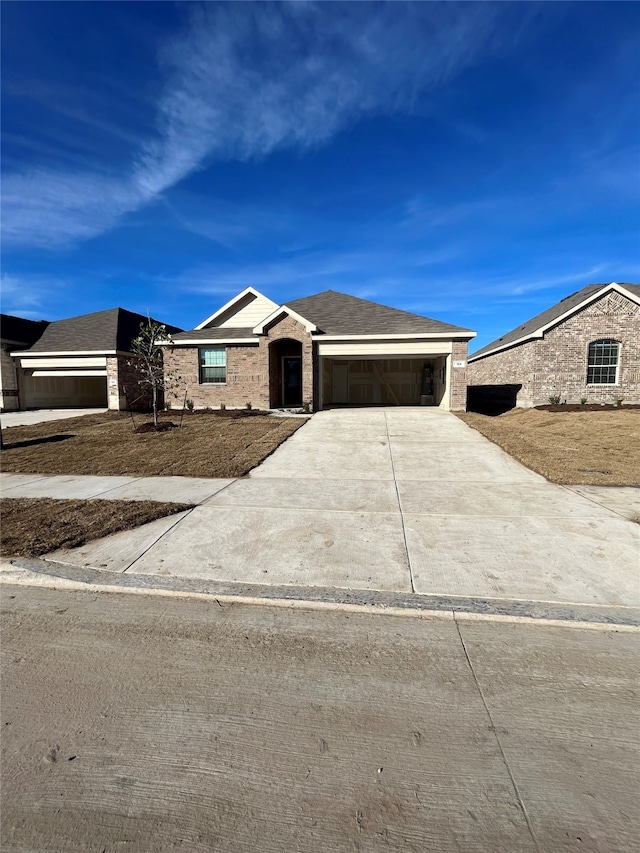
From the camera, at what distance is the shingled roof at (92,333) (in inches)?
866

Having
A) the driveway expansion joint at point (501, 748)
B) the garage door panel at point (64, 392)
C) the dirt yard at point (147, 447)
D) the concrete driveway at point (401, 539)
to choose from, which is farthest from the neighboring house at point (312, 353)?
the driveway expansion joint at point (501, 748)

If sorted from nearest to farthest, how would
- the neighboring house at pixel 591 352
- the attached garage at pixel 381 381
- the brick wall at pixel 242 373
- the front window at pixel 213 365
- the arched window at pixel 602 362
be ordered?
the brick wall at pixel 242 373
the front window at pixel 213 365
the neighboring house at pixel 591 352
the arched window at pixel 602 362
the attached garage at pixel 381 381

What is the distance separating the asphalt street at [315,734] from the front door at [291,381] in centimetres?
1841

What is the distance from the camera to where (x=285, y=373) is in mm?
21250

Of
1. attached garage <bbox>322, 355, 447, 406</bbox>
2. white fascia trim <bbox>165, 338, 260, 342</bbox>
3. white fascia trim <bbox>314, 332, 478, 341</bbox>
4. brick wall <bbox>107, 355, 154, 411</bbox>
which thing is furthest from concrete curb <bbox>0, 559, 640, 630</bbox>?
brick wall <bbox>107, 355, 154, 411</bbox>

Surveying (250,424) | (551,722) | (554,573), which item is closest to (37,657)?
(551,722)

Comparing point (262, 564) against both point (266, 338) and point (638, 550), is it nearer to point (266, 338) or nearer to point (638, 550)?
point (638, 550)

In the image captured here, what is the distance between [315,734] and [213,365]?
18637 mm

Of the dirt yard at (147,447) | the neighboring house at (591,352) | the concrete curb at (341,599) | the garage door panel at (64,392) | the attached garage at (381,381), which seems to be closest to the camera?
the concrete curb at (341,599)

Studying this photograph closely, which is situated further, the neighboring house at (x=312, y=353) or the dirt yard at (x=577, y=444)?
the neighboring house at (x=312, y=353)

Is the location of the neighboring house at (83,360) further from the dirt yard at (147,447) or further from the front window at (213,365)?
the dirt yard at (147,447)

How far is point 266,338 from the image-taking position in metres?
18.6

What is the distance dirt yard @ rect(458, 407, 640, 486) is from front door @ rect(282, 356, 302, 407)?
8.81 m

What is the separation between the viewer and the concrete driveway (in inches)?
150
